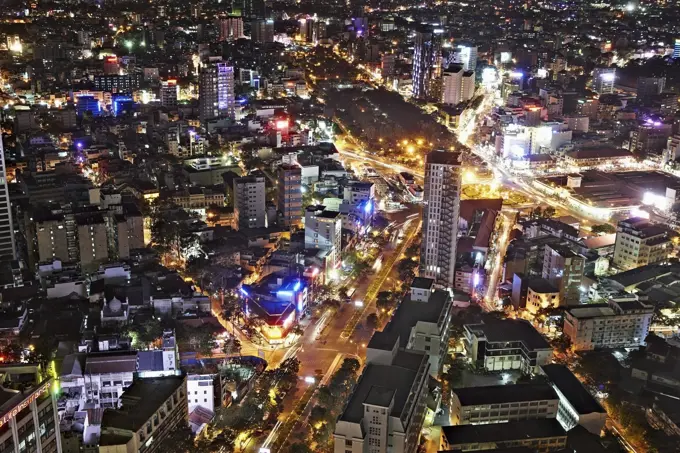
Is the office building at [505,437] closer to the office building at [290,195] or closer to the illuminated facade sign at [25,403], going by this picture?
the illuminated facade sign at [25,403]

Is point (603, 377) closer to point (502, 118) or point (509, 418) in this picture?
point (509, 418)

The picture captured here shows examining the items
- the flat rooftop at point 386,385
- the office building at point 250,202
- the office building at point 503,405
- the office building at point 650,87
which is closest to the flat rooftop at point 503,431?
the office building at point 503,405

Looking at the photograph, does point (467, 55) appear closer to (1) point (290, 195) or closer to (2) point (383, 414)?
(1) point (290, 195)

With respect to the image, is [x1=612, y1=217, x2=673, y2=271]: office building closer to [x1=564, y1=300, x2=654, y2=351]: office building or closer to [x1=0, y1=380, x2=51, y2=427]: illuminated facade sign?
[x1=564, y1=300, x2=654, y2=351]: office building

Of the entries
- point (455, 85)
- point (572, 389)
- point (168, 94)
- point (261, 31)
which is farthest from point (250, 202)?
point (261, 31)

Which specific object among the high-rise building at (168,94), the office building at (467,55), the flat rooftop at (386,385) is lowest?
the flat rooftop at (386,385)

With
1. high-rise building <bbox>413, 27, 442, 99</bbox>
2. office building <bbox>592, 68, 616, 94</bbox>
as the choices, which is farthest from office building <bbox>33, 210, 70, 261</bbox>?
office building <bbox>592, 68, 616, 94</bbox>

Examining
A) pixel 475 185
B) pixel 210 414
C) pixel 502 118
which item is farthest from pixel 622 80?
pixel 210 414

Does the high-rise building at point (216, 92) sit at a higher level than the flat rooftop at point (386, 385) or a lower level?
higher
